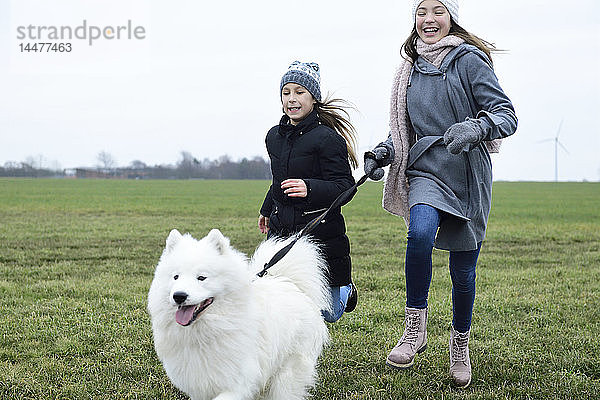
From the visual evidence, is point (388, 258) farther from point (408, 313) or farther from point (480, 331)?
point (408, 313)

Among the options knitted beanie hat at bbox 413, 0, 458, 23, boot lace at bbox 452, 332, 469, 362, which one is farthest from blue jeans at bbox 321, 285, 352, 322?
knitted beanie hat at bbox 413, 0, 458, 23

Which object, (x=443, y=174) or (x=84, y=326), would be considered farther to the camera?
(x=84, y=326)

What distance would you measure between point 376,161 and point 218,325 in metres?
1.64

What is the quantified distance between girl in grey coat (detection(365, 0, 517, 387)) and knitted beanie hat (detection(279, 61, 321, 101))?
1.85ft

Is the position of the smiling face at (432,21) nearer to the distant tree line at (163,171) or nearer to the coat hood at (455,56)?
the coat hood at (455,56)

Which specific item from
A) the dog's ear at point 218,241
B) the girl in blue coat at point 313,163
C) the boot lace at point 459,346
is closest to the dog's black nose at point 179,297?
the dog's ear at point 218,241

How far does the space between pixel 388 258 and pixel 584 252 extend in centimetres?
424

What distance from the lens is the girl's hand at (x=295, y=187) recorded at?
4.07 meters

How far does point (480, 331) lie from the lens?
582 cm

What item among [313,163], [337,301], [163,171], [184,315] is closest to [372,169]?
[313,163]

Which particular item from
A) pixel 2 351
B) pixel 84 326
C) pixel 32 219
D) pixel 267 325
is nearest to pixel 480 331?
pixel 267 325

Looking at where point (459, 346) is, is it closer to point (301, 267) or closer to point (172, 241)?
point (301, 267)

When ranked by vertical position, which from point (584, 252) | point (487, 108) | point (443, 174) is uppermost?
point (487, 108)

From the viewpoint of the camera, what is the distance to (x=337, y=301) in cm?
459
